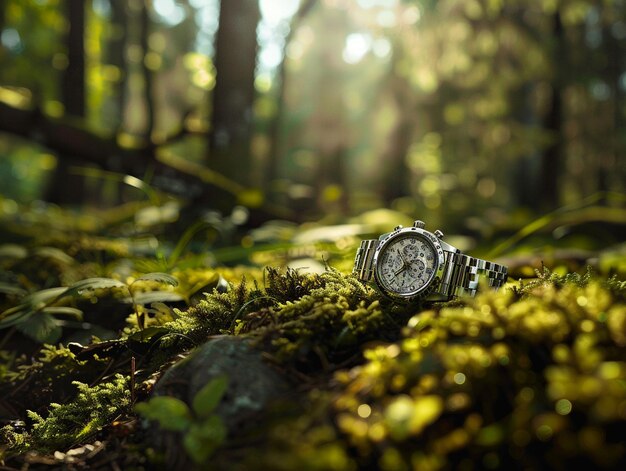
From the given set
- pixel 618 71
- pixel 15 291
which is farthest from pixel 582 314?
pixel 618 71

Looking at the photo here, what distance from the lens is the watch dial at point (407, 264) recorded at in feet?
9.00

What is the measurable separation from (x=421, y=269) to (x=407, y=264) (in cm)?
8

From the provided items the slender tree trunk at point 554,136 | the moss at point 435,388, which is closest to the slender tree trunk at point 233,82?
the moss at point 435,388

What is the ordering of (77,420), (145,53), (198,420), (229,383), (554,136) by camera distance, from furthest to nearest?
(145,53) < (554,136) < (77,420) < (229,383) < (198,420)

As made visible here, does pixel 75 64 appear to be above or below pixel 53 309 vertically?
above

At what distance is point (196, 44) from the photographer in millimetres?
30891

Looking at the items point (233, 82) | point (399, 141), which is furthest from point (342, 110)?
point (233, 82)

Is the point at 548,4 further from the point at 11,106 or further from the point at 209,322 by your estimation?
the point at 209,322

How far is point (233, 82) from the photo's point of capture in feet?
26.7

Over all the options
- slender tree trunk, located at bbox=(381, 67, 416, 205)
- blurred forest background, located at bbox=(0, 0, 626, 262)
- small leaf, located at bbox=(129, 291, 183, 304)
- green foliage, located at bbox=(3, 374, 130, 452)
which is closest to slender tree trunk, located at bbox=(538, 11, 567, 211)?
blurred forest background, located at bbox=(0, 0, 626, 262)

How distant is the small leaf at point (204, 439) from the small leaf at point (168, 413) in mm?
40

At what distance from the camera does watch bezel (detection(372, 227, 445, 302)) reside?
267cm

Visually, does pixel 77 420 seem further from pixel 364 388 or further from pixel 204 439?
pixel 364 388

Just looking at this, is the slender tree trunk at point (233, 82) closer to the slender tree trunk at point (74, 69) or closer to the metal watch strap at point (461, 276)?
the slender tree trunk at point (74, 69)
